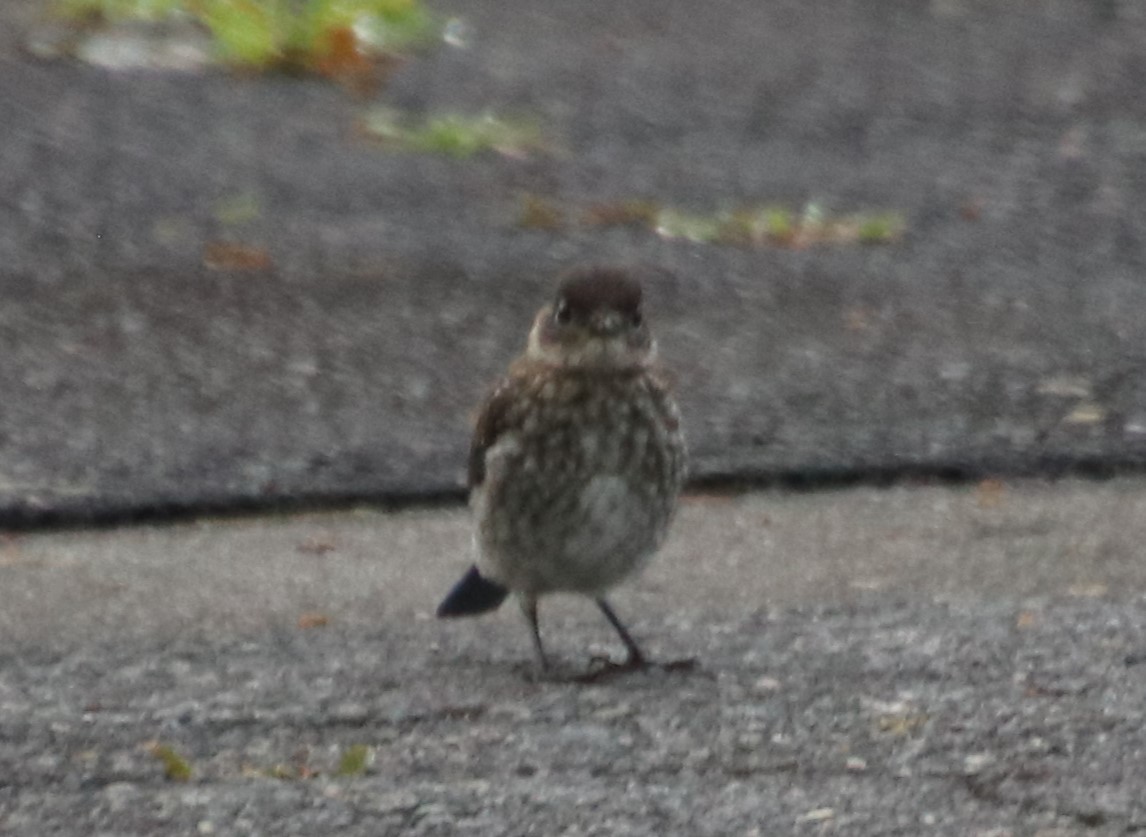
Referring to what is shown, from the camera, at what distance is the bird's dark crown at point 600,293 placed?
5.05 meters

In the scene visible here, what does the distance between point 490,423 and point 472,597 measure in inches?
13.1

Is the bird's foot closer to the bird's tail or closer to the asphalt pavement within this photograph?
the asphalt pavement

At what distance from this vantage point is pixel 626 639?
502cm

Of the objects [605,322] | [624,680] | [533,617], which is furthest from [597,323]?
[624,680]

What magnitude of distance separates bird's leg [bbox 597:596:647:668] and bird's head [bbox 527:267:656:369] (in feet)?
1.53

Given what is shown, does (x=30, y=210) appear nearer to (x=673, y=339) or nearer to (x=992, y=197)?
(x=673, y=339)

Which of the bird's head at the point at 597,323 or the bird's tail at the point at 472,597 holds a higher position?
the bird's head at the point at 597,323

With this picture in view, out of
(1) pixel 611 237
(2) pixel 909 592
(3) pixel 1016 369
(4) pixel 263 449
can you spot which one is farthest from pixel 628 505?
(1) pixel 611 237

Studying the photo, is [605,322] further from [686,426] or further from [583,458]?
[686,426]

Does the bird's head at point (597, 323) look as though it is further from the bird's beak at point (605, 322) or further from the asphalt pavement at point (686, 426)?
the asphalt pavement at point (686, 426)

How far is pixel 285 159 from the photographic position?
29.3ft

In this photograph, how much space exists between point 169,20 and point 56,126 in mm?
→ 1728

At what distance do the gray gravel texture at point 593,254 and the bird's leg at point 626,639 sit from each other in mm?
946

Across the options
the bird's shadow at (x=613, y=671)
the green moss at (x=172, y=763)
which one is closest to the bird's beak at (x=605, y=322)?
the bird's shadow at (x=613, y=671)
